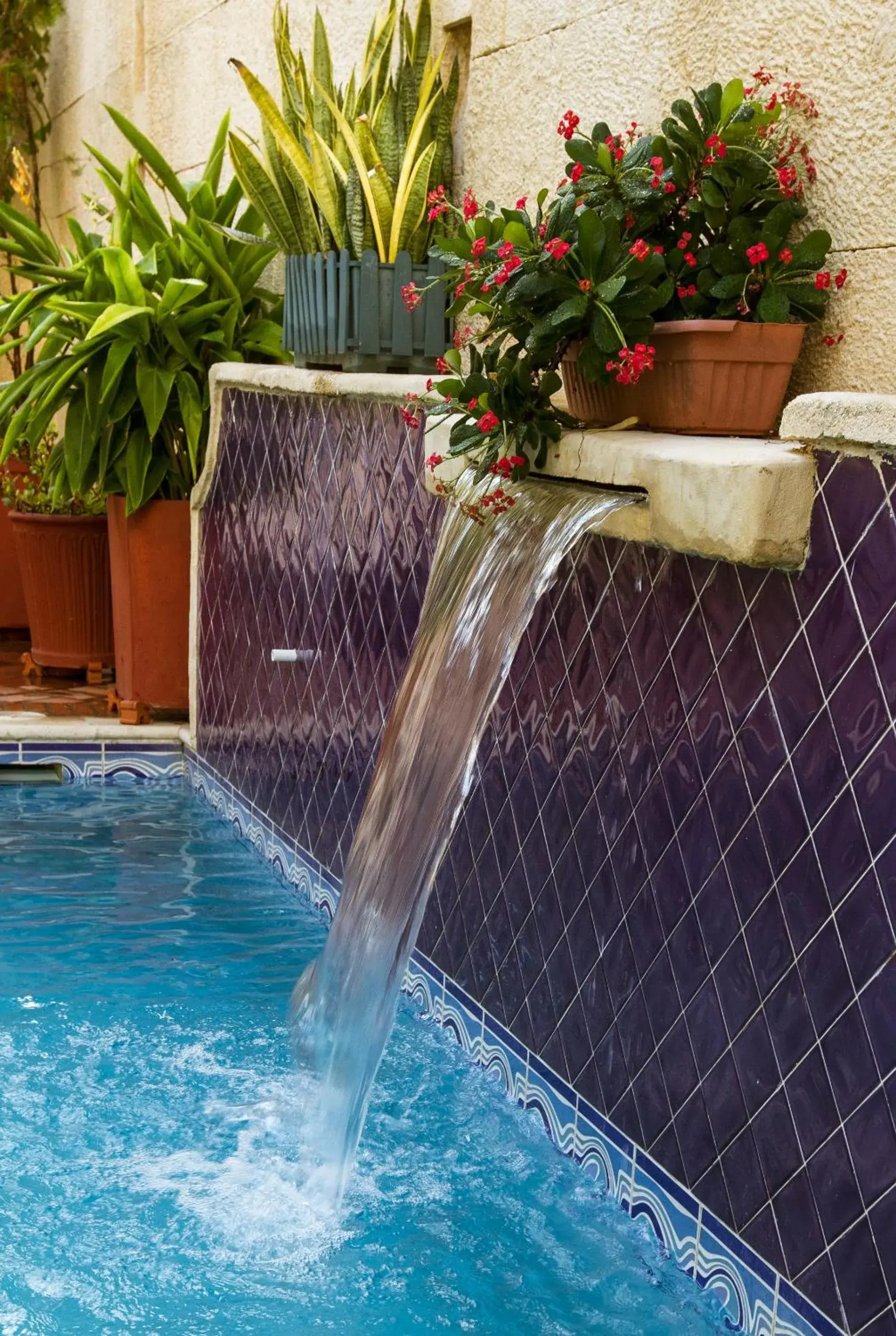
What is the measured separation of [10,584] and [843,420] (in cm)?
586

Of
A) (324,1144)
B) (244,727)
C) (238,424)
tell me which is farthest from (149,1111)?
(238,424)

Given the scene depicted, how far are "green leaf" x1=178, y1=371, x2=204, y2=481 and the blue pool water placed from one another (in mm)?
1864

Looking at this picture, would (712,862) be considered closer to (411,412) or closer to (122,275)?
(411,412)

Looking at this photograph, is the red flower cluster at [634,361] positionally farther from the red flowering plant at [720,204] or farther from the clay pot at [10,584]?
the clay pot at [10,584]

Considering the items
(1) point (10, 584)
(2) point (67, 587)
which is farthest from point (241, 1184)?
(1) point (10, 584)

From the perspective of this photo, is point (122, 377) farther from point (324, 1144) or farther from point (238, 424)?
point (324, 1144)

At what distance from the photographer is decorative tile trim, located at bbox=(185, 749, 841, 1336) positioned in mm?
2428

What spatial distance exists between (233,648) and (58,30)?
5.52 metres

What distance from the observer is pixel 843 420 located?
7.29 ft

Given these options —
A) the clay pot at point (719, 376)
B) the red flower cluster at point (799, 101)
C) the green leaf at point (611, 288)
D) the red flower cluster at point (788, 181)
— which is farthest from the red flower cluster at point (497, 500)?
the red flower cluster at point (799, 101)

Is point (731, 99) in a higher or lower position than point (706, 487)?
higher

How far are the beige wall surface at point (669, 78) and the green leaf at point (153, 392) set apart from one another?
44.8 inches

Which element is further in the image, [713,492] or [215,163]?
[215,163]

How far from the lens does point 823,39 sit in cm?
271
